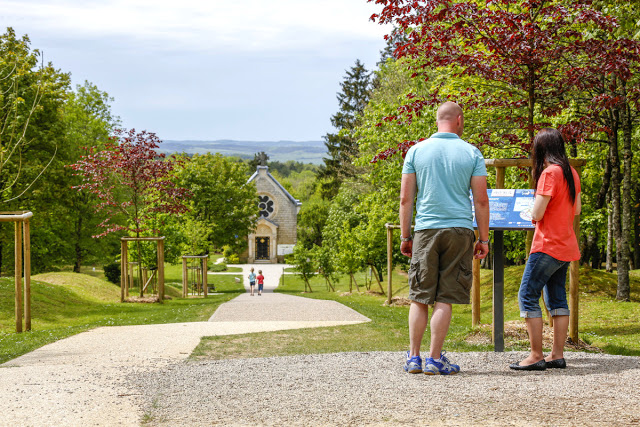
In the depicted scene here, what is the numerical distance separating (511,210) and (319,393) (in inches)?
121

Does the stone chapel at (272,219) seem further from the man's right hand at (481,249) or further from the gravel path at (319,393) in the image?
the man's right hand at (481,249)

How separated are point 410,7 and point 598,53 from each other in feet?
8.48

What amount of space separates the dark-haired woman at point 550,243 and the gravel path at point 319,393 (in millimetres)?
238

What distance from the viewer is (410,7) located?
376 inches

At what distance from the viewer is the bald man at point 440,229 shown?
5398mm

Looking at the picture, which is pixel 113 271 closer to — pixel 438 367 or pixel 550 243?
pixel 438 367

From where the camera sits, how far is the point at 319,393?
4.87 m

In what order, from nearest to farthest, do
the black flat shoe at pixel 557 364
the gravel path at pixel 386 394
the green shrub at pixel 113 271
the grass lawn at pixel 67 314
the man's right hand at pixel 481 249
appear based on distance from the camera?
the gravel path at pixel 386 394 < the man's right hand at pixel 481 249 < the black flat shoe at pixel 557 364 < the grass lawn at pixel 67 314 < the green shrub at pixel 113 271

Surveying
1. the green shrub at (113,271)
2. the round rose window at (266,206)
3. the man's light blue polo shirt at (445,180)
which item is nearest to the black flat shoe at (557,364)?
the man's light blue polo shirt at (445,180)

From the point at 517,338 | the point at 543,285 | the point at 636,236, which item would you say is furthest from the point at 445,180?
the point at 636,236

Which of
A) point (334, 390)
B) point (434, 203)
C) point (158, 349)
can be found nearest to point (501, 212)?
point (434, 203)

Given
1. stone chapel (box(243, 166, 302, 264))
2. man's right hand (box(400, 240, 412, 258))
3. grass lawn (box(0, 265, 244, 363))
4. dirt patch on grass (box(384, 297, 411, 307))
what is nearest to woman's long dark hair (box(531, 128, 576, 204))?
man's right hand (box(400, 240, 412, 258))

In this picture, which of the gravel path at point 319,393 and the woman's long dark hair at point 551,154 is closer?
the gravel path at point 319,393

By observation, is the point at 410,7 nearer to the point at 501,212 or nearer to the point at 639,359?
the point at 501,212
